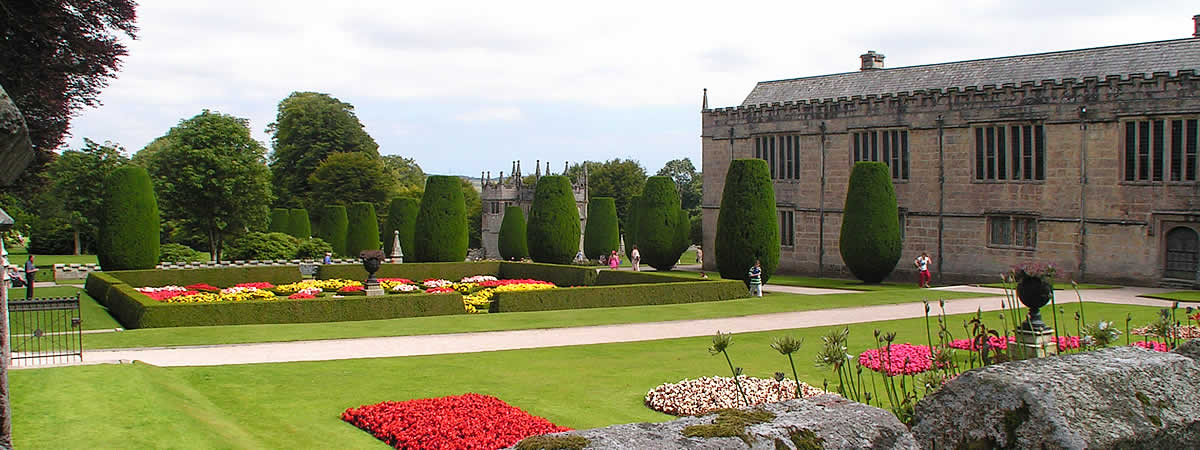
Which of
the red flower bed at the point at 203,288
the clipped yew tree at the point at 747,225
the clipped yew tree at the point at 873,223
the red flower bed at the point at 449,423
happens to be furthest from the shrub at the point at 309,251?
the red flower bed at the point at 449,423

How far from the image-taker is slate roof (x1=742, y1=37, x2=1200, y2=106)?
3225cm

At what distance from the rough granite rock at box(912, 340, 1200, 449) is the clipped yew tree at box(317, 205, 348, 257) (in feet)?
179

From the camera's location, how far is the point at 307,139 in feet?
253

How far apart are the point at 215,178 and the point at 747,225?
3338 centimetres

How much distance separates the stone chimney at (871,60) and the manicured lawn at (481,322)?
20.5 meters

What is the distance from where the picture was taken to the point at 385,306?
2288 centimetres

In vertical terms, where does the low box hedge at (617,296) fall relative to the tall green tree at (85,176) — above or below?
below

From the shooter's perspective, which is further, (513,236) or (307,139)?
(307,139)

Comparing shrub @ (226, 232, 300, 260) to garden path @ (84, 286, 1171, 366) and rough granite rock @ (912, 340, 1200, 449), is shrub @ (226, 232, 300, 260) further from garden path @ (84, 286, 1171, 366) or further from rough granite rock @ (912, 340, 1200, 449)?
rough granite rock @ (912, 340, 1200, 449)

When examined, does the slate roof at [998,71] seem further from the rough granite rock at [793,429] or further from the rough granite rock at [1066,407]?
the rough granite rock at [793,429]

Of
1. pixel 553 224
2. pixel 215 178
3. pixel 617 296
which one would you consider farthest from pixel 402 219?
pixel 617 296

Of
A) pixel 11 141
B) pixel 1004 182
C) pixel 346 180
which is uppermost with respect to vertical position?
pixel 346 180

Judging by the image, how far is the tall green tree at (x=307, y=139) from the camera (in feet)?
251

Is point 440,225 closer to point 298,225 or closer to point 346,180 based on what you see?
point 298,225
